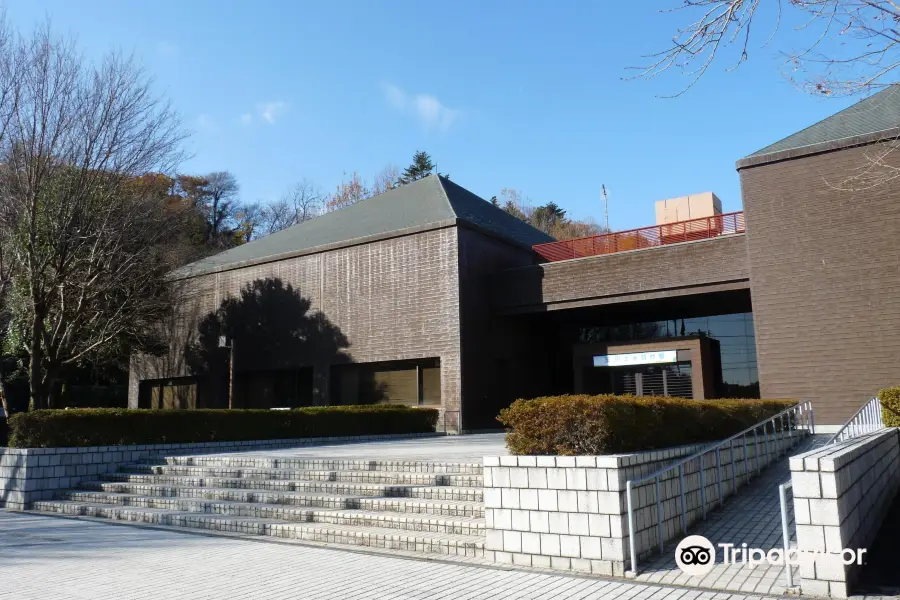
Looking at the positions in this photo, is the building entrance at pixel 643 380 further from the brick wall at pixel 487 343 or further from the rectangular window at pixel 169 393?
the rectangular window at pixel 169 393

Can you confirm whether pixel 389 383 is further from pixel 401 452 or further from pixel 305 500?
pixel 305 500

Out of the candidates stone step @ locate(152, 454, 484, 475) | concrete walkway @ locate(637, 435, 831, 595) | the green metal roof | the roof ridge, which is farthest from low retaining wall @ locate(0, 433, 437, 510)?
the green metal roof

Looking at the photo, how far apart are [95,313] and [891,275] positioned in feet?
60.5

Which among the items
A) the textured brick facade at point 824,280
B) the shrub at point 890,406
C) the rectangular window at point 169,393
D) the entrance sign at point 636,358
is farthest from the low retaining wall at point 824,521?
the rectangular window at point 169,393

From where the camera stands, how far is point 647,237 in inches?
774

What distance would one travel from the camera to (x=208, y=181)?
47938 millimetres

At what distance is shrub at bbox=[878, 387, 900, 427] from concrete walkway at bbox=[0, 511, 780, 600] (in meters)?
8.12

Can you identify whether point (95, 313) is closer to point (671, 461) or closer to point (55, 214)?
point (55, 214)

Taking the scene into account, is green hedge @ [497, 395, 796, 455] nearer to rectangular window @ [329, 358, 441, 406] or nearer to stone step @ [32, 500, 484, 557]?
stone step @ [32, 500, 484, 557]

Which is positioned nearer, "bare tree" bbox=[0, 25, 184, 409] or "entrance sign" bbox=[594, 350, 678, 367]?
"bare tree" bbox=[0, 25, 184, 409]

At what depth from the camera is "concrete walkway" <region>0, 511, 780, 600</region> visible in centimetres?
486

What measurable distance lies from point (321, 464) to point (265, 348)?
15.0 m

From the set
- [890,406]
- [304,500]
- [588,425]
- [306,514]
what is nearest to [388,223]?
[304,500]

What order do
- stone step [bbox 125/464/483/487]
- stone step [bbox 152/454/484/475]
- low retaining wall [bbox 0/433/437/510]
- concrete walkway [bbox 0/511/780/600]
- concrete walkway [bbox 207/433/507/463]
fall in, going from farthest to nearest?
low retaining wall [bbox 0/433/437/510]
concrete walkway [bbox 207/433/507/463]
stone step [bbox 152/454/484/475]
stone step [bbox 125/464/483/487]
concrete walkway [bbox 0/511/780/600]
